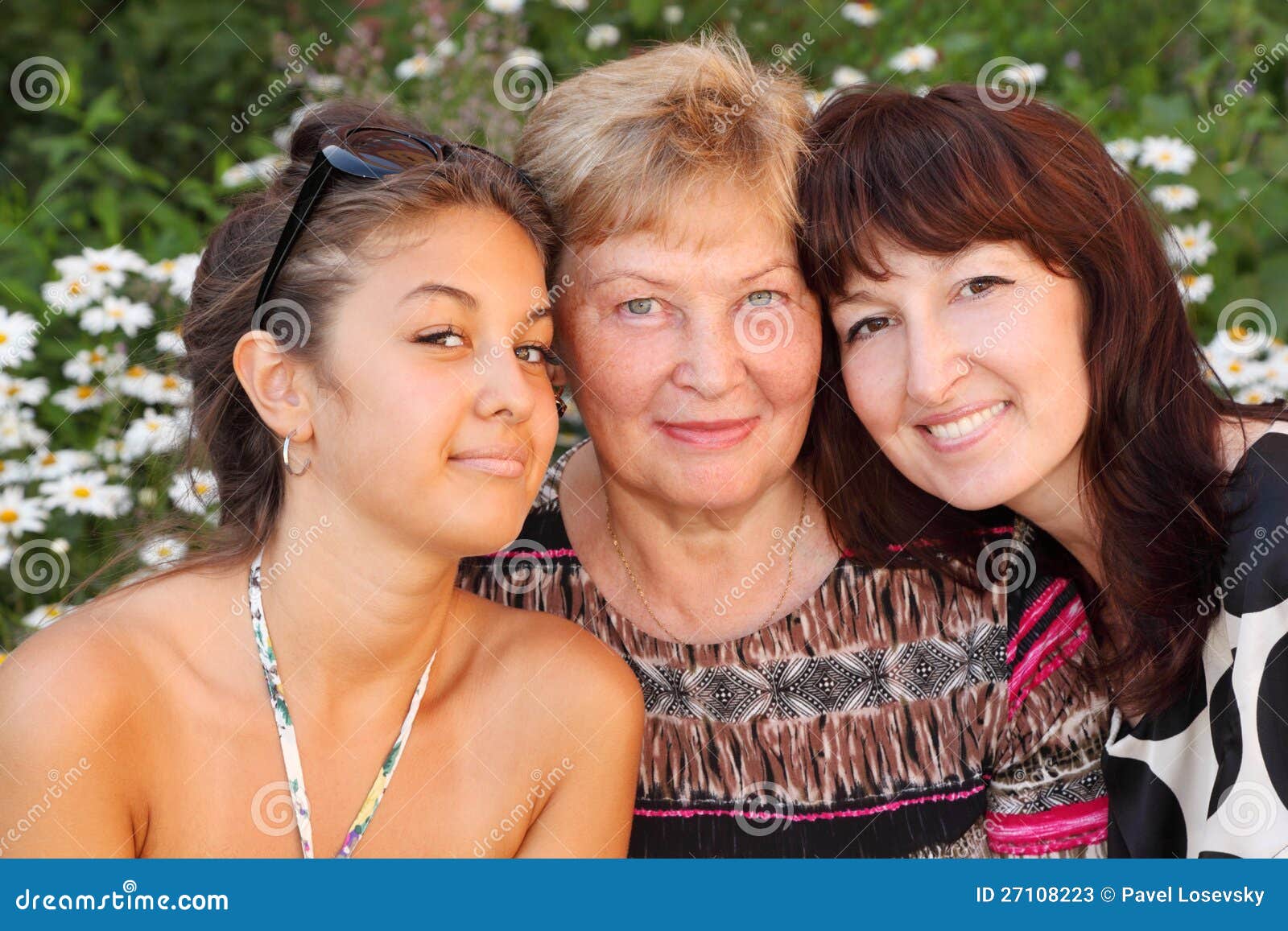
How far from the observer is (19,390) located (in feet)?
11.3

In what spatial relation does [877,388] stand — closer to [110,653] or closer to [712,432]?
[712,432]

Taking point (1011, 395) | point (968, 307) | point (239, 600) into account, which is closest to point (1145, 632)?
point (1011, 395)

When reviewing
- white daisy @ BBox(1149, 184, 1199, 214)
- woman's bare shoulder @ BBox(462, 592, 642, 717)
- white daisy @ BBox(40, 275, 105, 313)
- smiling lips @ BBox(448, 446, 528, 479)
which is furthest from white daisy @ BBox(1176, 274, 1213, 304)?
white daisy @ BBox(40, 275, 105, 313)

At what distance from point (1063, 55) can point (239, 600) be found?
3.84 metres

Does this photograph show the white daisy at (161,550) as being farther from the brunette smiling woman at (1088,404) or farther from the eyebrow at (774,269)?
the brunette smiling woman at (1088,404)

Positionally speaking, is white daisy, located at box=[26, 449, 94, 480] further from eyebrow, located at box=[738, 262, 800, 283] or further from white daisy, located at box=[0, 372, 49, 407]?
eyebrow, located at box=[738, 262, 800, 283]

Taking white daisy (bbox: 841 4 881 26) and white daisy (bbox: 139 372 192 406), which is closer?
white daisy (bbox: 139 372 192 406)

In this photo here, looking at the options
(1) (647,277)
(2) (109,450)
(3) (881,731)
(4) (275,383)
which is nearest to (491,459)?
(4) (275,383)

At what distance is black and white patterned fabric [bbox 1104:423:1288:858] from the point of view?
94.7 inches

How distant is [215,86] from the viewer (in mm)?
4902

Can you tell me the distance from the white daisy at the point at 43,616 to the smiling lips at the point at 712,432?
4.43 feet

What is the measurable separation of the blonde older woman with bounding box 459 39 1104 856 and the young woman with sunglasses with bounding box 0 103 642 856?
20 cm

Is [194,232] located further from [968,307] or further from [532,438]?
[968,307]
